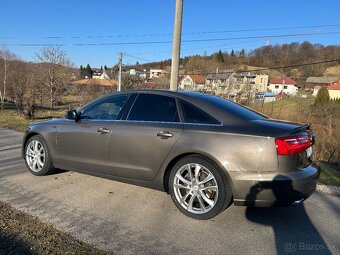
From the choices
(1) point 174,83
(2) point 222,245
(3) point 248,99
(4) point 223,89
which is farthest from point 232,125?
(4) point 223,89

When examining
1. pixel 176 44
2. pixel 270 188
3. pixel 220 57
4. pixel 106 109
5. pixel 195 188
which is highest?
pixel 220 57

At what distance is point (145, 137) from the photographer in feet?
14.4

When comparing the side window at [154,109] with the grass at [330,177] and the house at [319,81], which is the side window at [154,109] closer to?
the grass at [330,177]

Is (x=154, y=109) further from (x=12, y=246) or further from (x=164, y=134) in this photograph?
(x=12, y=246)

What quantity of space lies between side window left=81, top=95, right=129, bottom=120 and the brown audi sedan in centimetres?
2

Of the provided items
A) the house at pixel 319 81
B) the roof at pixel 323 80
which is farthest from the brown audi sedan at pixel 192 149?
the roof at pixel 323 80

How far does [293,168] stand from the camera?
12.2 feet

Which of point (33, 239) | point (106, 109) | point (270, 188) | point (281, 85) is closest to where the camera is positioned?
point (33, 239)

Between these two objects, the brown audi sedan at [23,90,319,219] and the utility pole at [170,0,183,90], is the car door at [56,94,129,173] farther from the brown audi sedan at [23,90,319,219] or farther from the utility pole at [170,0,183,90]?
the utility pole at [170,0,183,90]

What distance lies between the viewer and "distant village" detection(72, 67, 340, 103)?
70.7ft

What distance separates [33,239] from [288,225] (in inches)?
107

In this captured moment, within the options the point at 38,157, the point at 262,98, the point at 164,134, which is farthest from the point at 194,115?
the point at 262,98

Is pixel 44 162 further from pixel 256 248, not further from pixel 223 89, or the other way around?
pixel 223 89

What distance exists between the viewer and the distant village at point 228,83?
21.6 m
